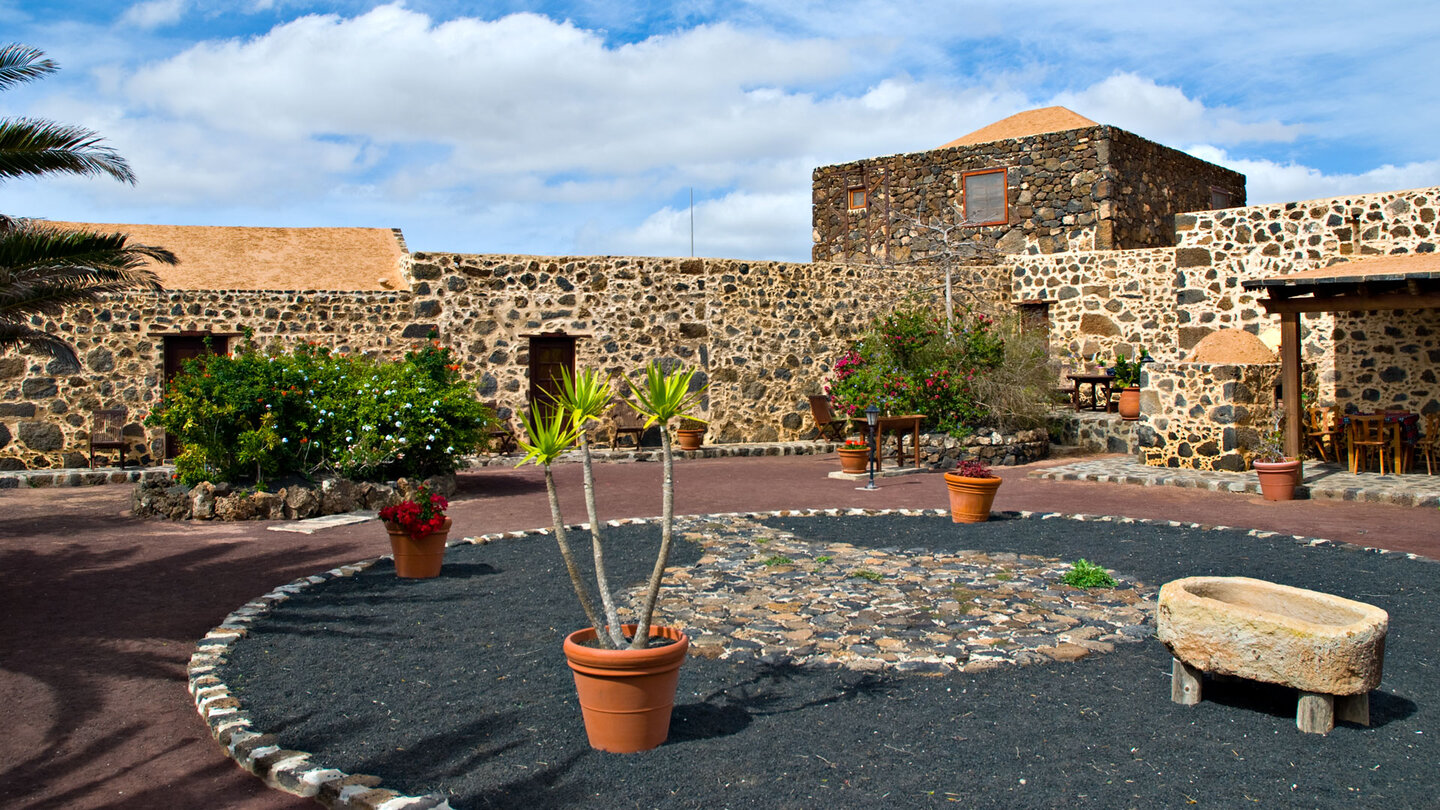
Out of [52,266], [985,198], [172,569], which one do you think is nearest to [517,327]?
[52,266]

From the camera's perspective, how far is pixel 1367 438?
12.0m

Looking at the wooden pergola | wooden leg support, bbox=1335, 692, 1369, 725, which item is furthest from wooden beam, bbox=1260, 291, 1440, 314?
wooden leg support, bbox=1335, 692, 1369, 725

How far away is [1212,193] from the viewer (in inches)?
947

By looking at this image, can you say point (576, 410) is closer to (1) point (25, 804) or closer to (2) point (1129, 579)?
(1) point (25, 804)

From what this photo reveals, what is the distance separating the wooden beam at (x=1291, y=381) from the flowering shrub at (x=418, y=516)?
9345 mm

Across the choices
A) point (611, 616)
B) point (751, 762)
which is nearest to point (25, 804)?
point (611, 616)

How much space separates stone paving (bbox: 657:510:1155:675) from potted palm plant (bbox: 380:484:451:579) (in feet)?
5.36

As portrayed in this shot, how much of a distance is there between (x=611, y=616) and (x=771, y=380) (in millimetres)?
13357

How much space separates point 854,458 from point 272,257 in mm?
11231

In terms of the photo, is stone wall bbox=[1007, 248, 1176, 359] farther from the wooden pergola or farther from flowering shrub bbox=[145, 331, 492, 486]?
flowering shrub bbox=[145, 331, 492, 486]

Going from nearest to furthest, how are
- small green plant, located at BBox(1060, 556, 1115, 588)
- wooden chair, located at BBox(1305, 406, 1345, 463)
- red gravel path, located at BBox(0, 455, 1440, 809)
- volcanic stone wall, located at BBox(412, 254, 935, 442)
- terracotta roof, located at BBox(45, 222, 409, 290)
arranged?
red gravel path, located at BBox(0, 455, 1440, 809) → small green plant, located at BBox(1060, 556, 1115, 588) → wooden chair, located at BBox(1305, 406, 1345, 463) → volcanic stone wall, located at BBox(412, 254, 935, 442) → terracotta roof, located at BBox(45, 222, 409, 290)

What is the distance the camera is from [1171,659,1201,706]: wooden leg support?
4195 mm

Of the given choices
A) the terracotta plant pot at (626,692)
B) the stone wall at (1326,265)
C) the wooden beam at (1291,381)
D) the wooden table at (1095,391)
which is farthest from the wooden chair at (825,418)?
the terracotta plant pot at (626,692)

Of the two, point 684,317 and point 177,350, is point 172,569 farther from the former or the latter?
point 684,317
